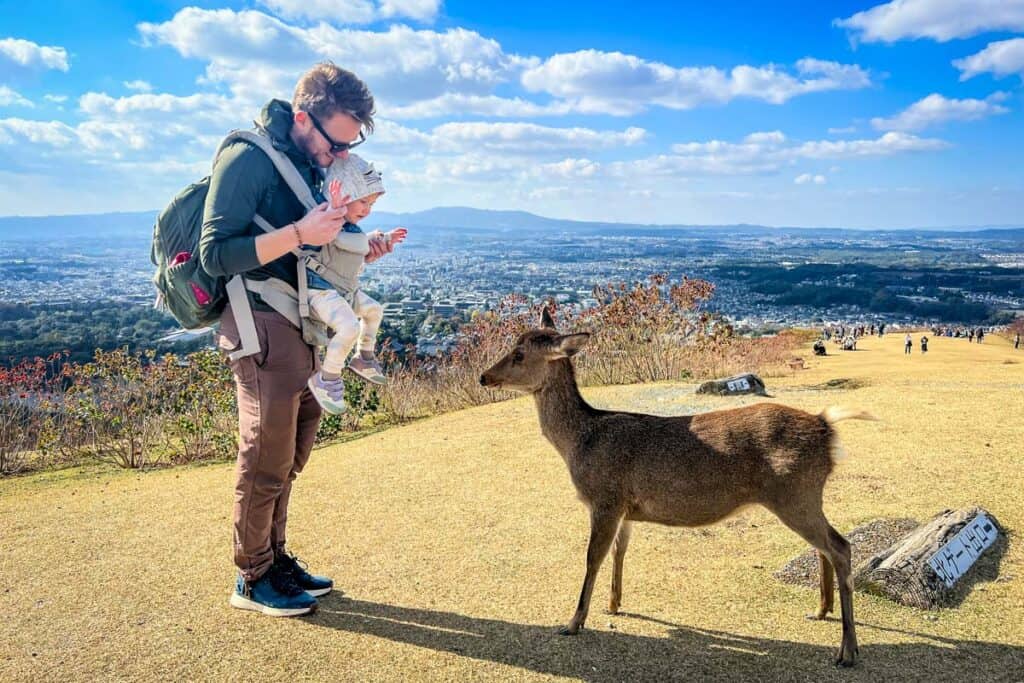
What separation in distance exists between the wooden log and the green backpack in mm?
4076

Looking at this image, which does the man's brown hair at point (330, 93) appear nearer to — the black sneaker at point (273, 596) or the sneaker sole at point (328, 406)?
the sneaker sole at point (328, 406)

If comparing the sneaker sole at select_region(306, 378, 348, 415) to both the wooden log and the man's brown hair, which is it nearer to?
the man's brown hair

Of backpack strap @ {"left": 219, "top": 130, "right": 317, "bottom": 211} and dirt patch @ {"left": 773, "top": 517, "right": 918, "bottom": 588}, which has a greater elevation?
backpack strap @ {"left": 219, "top": 130, "right": 317, "bottom": 211}

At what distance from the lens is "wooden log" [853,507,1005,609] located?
4453 mm

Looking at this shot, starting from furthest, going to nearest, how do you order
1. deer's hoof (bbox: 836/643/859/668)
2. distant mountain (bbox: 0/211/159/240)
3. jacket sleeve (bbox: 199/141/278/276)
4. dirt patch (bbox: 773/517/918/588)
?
distant mountain (bbox: 0/211/159/240) → dirt patch (bbox: 773/517/918/588) → deer's hoof (bbox: 836/643/859/668) → jacket sleeve (bbox: 199/141/278/276)

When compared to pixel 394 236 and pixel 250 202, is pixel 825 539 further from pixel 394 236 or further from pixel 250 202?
pixel 250 202

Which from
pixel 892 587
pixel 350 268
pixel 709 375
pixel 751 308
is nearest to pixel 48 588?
pixel 350 268

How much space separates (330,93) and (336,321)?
3.94 feet

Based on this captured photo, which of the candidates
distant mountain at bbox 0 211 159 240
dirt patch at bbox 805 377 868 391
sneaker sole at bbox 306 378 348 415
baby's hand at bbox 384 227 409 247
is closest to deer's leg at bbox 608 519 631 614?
sneaker sole at bbox 306 378 348 415

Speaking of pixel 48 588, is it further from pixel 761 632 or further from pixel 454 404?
pixel 454 404

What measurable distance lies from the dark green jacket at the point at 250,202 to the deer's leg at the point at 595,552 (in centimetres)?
222

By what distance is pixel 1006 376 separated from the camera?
40.5 feet

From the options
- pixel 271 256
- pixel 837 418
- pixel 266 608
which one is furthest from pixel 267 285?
pixel 837 418

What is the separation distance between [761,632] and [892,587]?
0.99m
